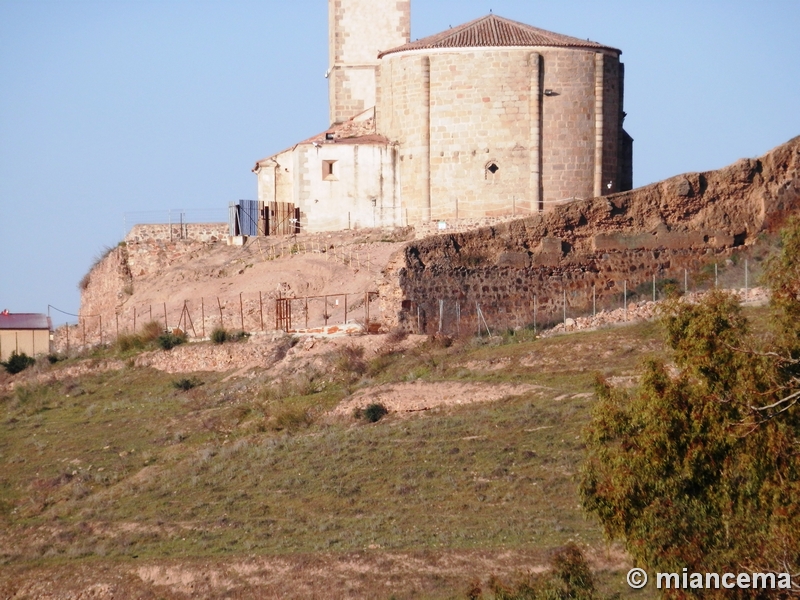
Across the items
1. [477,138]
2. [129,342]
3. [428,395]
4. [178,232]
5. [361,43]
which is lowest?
[428,395]

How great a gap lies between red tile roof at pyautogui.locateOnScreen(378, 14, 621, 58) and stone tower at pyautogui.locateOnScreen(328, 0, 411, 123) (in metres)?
3.05

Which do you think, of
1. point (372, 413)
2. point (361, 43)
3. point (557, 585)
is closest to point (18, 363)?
point (361, 43)

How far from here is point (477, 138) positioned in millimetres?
37219

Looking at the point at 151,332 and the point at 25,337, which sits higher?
the point at 151,332

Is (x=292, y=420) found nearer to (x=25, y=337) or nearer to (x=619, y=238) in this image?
(x=619, y=238)

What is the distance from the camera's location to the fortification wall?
31.9 meters

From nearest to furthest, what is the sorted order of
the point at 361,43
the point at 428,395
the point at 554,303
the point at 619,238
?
1. the point at 428,395
2. the point at 554,303
3. the point at 619,238
4. the point at 361,43

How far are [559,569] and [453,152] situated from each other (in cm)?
2311

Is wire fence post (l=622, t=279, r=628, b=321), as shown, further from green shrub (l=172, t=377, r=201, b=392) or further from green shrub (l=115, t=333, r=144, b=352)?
green shrub (l=115, t=333, r=144, b=352)

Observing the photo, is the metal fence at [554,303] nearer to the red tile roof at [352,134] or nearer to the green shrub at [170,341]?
the green shrub at [170,341]

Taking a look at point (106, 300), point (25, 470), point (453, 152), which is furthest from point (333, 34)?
point (25, 470)

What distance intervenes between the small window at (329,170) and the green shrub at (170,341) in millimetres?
6705

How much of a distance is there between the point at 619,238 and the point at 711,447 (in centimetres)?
1932

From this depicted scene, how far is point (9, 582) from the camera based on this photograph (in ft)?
66.9
